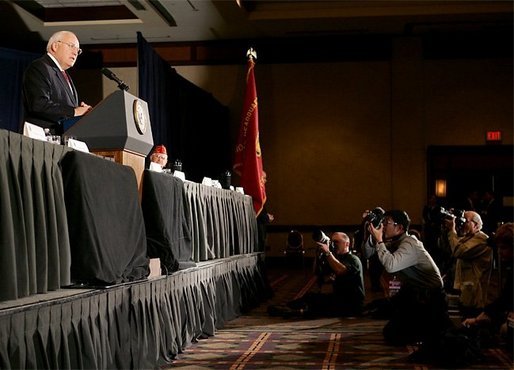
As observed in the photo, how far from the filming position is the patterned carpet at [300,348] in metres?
4.11

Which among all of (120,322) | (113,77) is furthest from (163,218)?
(113,77)

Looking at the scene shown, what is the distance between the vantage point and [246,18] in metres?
11.5

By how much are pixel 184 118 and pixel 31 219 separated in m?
8.62

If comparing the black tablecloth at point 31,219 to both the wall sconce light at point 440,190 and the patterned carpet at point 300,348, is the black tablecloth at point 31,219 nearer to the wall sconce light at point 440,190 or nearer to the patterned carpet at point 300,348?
the patterned carpet at point 300,348

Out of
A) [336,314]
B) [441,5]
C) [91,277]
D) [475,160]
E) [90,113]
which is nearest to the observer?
[91,277]

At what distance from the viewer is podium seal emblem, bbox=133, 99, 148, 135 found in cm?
387

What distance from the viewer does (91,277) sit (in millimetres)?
3012

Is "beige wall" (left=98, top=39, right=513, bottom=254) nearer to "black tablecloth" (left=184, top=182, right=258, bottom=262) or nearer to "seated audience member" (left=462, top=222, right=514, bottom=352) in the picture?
"black tablecloth" (left=184, top=182, right=258, bottom=262)

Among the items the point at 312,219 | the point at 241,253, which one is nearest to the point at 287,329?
the point at 241,253

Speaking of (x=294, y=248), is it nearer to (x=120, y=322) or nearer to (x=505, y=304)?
(x=505, y=304)

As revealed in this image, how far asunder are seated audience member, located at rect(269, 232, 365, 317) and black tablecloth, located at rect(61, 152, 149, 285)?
3028 mm

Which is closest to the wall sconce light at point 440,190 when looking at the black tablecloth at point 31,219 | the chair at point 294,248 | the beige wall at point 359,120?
the beige wall at point 359,120

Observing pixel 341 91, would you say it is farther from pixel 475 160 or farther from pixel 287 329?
pixel 287 329

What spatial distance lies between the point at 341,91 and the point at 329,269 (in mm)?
6637
